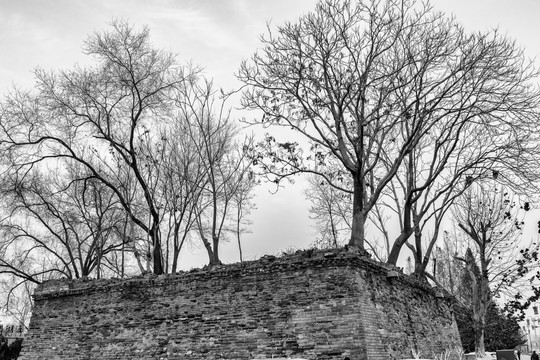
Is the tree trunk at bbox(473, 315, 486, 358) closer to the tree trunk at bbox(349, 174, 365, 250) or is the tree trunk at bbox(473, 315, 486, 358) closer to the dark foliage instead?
the dark foliage

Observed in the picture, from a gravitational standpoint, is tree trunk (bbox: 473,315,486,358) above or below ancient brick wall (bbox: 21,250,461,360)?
below

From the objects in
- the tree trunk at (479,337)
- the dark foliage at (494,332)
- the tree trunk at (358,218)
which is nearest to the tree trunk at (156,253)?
the tree trunk at (358,218)

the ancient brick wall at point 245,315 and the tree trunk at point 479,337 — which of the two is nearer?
the ancient brick wall at point 245,315

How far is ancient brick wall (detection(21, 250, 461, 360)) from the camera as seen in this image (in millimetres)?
10742

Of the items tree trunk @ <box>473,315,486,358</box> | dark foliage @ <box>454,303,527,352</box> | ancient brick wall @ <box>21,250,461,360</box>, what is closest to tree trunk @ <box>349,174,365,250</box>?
ancient brick wall @ <box>21,250,461,360</box>

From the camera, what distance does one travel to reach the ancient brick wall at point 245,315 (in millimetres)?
10742

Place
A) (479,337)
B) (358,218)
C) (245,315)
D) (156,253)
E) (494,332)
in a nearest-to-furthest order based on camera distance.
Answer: (245,315) < (358,218) < (156,253) < (479,337) < (494,332)

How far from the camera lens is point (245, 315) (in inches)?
455

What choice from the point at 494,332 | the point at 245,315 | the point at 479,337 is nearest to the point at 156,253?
the point at 245,315

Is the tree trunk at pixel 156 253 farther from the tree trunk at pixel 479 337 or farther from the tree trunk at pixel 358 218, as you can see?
the tree trunk at pixel 479 337

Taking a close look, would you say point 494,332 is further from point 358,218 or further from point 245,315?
point 245,315

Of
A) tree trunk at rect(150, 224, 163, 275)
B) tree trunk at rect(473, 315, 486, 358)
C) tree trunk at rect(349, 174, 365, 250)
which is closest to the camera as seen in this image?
tree trunk at rect(349, 174, 365, 250)

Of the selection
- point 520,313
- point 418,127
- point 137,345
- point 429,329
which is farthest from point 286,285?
point 520,313

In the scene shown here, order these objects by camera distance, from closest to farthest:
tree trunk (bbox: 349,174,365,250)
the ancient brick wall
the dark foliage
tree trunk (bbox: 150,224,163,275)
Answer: the ancient brick wall → tree trunk (bbox: 349,174,365,250) → tree trunk (bbox: 150,224,163,275) → the dark foliage
